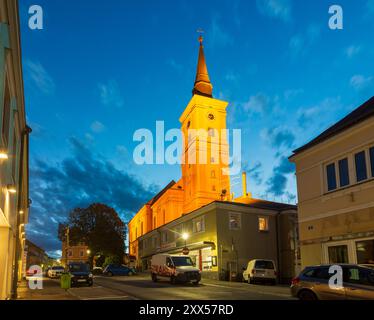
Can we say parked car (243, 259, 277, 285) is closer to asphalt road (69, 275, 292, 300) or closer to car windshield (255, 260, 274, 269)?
car windshield (255, 260, 274, 269)

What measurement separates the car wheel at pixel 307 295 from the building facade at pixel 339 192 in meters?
5.92

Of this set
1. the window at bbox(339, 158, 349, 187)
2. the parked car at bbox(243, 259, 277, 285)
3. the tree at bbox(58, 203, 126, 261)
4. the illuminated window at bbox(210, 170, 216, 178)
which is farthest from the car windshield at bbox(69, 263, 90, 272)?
the tree at bbox(58, 203, 126, 261)

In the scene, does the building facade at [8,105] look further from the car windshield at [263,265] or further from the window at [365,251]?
the car windshield at [263,265]

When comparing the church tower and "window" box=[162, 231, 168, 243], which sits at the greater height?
the church tower

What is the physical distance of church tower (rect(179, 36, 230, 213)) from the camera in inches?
2544

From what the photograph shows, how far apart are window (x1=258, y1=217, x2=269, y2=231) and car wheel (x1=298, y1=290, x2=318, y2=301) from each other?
25.9 metres

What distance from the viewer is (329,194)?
20766 mm

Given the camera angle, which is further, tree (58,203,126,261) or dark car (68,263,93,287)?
tree (58,203,126,261)

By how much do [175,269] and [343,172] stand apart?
1351 cm

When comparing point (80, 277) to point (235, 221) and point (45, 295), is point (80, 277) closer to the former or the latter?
point (45, 295)

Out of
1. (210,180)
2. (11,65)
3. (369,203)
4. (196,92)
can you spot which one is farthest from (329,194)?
(196,92)

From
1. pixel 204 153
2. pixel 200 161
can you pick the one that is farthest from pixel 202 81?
pixel 200 161

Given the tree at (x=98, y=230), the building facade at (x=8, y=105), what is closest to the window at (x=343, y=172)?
the building facade at (x=8, y=105)
